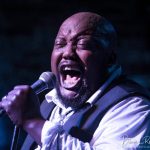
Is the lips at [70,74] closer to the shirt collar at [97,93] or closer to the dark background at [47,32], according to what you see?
the shirt collar at [97,93]

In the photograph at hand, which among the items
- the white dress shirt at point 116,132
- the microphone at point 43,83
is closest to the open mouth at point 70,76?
the microphone at point 43,83

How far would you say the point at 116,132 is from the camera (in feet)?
4.99

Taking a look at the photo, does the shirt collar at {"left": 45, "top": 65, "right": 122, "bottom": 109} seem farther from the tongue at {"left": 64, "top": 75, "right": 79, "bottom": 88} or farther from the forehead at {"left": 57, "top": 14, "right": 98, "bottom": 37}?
the forehead at {"left": 57, "top": 14, "right": 98, "bottom": 37}

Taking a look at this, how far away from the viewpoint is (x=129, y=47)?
3730 mm

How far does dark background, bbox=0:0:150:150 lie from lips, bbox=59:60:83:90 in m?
1.62

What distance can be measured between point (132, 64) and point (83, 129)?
2137 millimetres

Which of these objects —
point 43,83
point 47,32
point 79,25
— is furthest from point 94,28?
point 47,32

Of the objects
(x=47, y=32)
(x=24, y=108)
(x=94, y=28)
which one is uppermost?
(x=94, y=28)

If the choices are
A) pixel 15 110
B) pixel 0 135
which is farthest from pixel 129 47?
pixel 15 110

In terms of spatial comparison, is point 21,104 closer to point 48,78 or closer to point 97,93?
point 48,78

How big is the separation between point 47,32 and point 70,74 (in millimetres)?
1853

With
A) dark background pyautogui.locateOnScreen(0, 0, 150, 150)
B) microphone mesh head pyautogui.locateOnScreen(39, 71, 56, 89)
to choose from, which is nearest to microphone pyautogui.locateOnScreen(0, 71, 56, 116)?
microphone mesh head pyautogui.locateOnScreen(39, 71, 56, 89)

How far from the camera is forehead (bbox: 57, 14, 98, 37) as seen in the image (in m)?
1.81

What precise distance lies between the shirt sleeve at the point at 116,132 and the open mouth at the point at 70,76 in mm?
254
